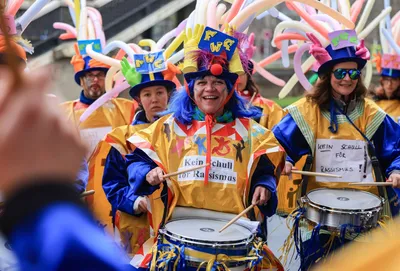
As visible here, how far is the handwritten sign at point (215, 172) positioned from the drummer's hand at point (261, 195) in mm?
134

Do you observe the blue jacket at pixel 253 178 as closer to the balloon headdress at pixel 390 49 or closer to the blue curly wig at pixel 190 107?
the blue curly wig at pixel 190 107

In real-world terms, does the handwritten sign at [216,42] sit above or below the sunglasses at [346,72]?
above

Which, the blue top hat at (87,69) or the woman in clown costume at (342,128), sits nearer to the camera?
the woman in clown costume at (342,128)

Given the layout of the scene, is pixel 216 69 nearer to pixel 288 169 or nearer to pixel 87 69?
pixel 288 169

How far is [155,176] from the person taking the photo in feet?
10.7

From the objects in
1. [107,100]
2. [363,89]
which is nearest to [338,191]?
[363,89]

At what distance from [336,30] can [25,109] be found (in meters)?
4.03

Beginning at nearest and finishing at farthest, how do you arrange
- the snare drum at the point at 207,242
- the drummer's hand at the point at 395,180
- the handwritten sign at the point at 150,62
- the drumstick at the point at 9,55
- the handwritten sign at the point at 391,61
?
the drumstick at the point at 9,55 < the snare drum at the point at 207,242 < the drummer's hand at the point at 395,180 < the handwritten sign at the point at 150,62 < the handwritten sign at the point at 391,61

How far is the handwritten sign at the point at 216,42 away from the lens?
11.6 ft

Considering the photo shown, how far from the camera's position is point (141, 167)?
340cm

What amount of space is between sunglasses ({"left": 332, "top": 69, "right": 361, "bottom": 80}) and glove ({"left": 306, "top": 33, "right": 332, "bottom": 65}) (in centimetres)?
19

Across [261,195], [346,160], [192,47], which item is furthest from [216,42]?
[346,160]

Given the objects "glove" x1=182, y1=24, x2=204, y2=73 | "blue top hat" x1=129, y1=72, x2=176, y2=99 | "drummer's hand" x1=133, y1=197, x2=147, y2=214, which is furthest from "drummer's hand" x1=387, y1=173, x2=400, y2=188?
"blue top hat" x1=129, y1=72, x2=176, y2=99

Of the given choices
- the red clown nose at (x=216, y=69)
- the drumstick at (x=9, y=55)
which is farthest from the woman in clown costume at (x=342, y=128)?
the drumstick at (x=9, y=55)
